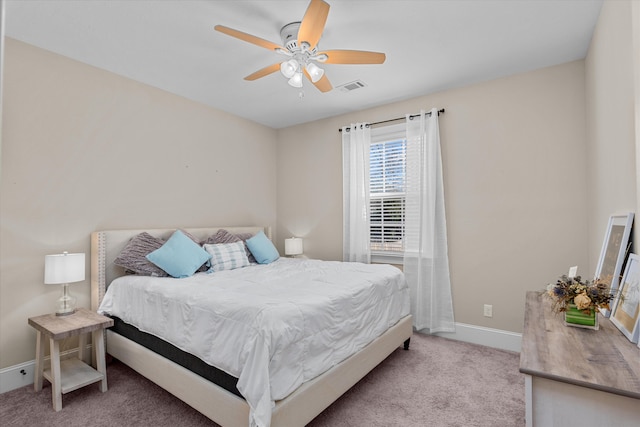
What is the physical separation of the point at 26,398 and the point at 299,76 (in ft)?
9.87

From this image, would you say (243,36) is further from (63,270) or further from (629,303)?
(629,303)

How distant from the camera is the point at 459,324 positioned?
140 inches

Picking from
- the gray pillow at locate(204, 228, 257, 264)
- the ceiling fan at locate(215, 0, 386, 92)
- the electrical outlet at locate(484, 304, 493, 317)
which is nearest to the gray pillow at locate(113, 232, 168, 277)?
the gray pillow at locate(204, 228, 257, 264)

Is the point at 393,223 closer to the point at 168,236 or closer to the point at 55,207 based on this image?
the point at 168,236

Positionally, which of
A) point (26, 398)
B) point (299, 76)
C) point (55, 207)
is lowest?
point (26, 398)

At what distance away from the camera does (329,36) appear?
262 cm

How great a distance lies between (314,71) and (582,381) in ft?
7.43

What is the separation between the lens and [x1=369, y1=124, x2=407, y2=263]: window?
398 cm

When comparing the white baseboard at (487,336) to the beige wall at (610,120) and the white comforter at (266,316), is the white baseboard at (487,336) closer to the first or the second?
the white comforter at (266,316)

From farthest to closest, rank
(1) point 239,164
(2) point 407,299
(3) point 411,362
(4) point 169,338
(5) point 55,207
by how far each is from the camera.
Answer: (1) point 239,164 → (2) point 407,299 → (3) point 411,362 → (5) point 55,207 → (4) point 169,338

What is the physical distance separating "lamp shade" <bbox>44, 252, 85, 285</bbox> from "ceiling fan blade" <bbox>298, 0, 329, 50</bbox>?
88.9 inches

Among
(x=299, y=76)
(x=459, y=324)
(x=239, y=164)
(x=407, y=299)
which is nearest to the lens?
(x=299, y=76)

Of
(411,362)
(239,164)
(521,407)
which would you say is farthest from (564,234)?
(239,164)

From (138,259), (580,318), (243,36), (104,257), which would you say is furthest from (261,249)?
(580,318)
